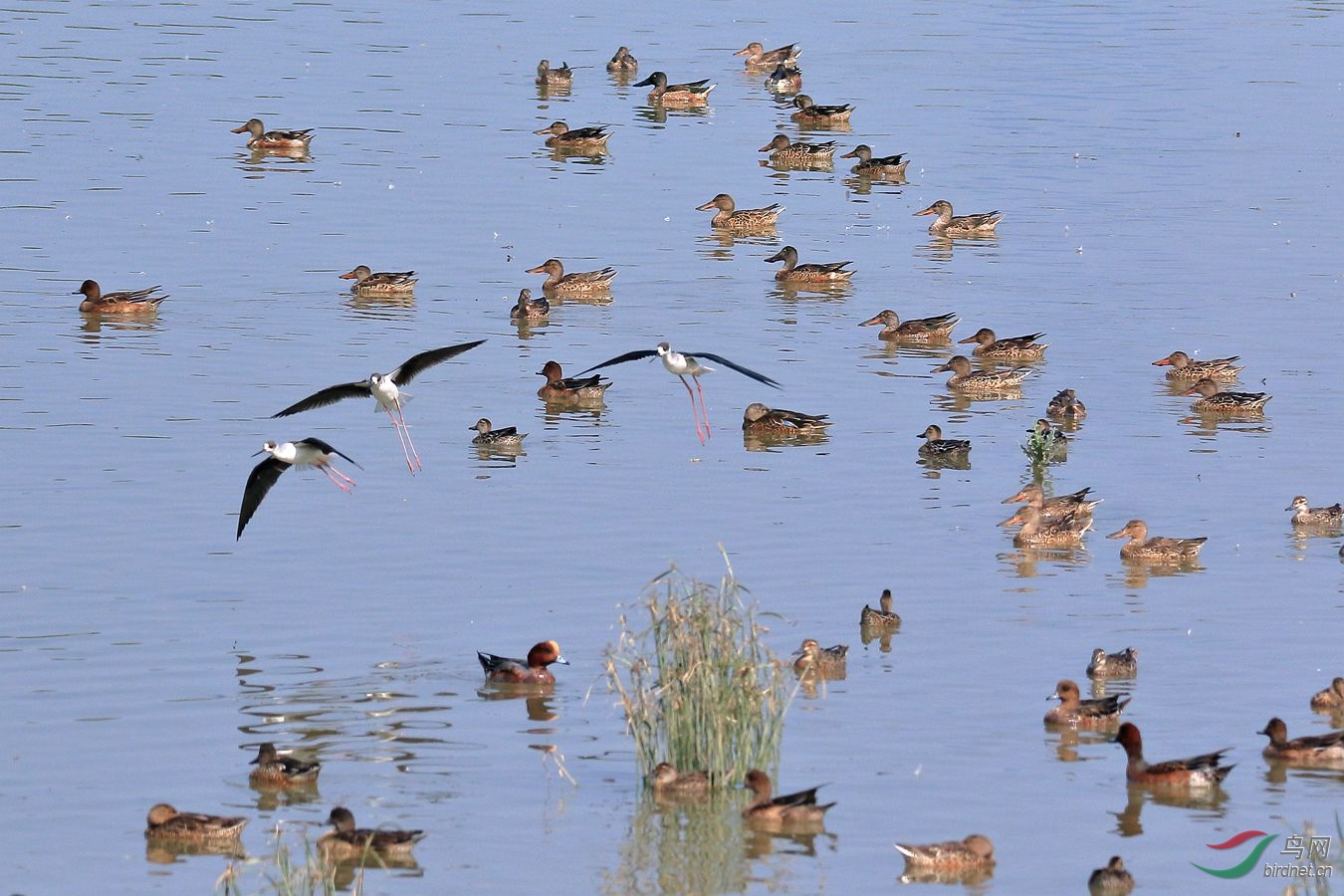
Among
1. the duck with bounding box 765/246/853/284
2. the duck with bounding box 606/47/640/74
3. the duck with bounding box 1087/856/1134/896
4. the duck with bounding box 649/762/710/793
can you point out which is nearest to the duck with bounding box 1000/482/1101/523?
the duck with bounding box 649/762/710/793

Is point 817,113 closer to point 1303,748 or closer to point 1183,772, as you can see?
point 1303,748

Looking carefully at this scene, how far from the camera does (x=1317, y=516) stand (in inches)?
675

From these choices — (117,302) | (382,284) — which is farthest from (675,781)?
(382,284)

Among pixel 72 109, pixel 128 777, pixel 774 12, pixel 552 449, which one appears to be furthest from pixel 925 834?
pixel 774 12

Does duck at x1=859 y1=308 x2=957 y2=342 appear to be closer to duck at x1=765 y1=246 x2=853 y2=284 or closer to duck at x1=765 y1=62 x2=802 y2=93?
duck at x1=765 y1=246 x2=853 y2=284

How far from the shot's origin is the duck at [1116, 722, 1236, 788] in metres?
11.9

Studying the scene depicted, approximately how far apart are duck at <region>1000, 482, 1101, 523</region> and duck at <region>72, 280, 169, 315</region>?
10360 mm

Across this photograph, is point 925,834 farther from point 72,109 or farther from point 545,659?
point 72,109

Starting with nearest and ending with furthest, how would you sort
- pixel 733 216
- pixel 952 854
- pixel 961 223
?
1. pixel 952 854
2. pixel 961 223
3. pixel 733 216

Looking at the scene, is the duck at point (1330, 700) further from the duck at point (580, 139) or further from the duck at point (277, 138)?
the duck at point (277, 138)

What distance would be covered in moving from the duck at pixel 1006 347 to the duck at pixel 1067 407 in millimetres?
2185

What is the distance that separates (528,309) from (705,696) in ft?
43.6

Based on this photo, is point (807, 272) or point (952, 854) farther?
point (807, 272)

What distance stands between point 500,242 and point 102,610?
13708 millimetres
